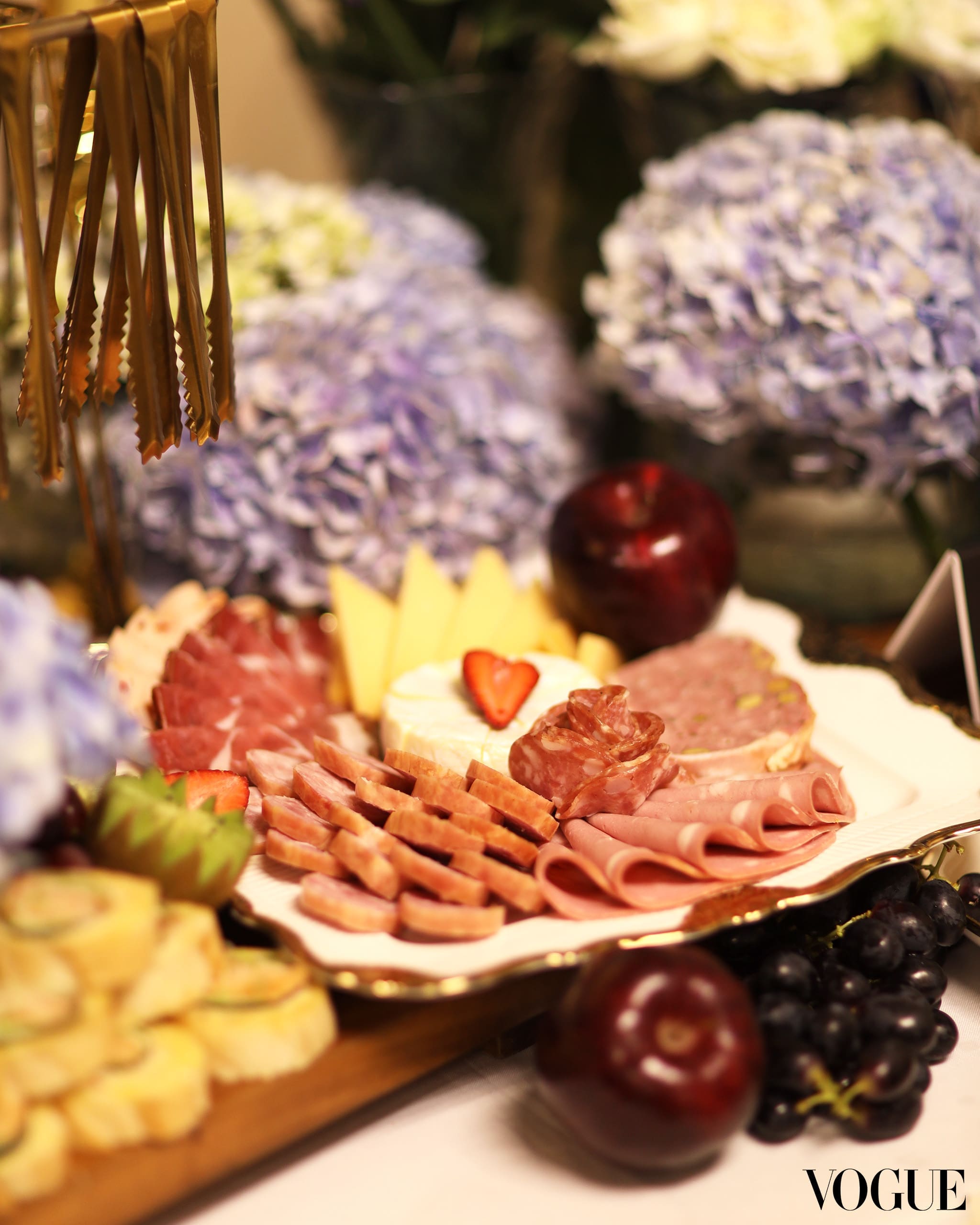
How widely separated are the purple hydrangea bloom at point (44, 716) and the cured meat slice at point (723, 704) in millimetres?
609

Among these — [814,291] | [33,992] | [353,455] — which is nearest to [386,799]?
[33,992]

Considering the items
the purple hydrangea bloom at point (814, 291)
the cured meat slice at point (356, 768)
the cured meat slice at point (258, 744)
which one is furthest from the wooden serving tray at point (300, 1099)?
the purple hydrangea bloom at point (814, 291)

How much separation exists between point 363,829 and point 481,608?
517 mm

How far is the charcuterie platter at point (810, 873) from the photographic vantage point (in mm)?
882

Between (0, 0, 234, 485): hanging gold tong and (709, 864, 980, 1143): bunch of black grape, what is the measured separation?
70cm

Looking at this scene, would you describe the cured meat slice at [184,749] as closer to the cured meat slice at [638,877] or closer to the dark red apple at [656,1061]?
the cured meat slice at [638,877]

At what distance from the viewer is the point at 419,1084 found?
96cm

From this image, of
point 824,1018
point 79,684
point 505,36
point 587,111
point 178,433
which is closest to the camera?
Answer: point 79,684

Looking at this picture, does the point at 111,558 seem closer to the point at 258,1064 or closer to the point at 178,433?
the point at 178,433

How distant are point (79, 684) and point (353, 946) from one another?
317mm

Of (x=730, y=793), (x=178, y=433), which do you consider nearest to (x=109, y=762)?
(x=178, y=433)

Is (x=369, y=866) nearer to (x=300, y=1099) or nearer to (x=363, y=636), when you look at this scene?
(x=300, y=1099)

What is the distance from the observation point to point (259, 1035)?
819 mm

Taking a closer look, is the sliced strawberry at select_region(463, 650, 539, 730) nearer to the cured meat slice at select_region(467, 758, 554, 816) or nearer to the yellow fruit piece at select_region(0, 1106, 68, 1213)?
the cured meat slice at select_region(467, 758, 554, 816)
